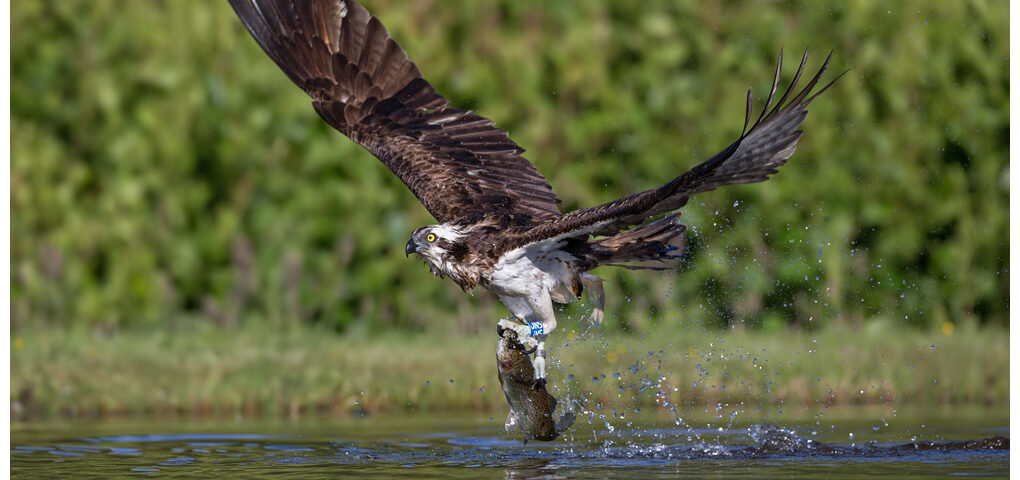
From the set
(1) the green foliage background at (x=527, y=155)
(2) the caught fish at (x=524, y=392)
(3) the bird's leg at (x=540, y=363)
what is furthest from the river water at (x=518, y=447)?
(1) the green foliage background at (x=527, y=155)

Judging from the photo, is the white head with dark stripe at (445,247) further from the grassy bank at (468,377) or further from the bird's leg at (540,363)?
the grassy bank at (468,377)

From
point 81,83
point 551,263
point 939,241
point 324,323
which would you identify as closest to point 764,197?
point 939,241

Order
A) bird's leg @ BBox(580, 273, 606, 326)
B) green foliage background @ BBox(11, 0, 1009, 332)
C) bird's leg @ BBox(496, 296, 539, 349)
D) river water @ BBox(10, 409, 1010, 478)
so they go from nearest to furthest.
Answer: river water @ BBox(10, 409, 1010, 478) → bird's leg @ BBox(496, 296, 539, 349) → bird's leg @ BBox(580, 273, 606, 326) → green foliage background @ BBox(11, 0, 1009, 332)

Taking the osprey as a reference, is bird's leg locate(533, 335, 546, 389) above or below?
below

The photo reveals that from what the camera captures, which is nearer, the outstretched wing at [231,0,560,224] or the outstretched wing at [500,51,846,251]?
the outstretched wing at [500,51,846,251]

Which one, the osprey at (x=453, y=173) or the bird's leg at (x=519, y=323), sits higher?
the osprey at (x=453, y=173)

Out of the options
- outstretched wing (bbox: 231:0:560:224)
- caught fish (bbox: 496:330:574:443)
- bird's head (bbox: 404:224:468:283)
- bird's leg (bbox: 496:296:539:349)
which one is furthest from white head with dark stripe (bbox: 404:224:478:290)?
outstretched wing (bbox: 231:0:560:224)

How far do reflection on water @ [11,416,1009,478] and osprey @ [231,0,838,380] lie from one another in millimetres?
693

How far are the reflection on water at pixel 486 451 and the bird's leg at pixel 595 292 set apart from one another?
0.73 meters

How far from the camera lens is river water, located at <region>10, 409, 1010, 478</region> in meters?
7.27

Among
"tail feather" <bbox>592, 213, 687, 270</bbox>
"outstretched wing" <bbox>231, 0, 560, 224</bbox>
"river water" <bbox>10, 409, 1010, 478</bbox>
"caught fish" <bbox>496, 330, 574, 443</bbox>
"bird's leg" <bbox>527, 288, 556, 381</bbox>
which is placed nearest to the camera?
"river water" <bbox>10, 409, 1010, 478</bbox>

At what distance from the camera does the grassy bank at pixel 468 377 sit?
10.5 meters

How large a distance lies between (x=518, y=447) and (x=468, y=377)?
2.47 metres

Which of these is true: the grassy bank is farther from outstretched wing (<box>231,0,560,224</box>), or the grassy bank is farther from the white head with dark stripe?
the white head with dark stripe
